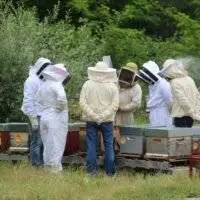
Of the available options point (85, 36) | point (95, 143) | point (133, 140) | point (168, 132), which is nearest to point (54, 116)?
point (95, 143)

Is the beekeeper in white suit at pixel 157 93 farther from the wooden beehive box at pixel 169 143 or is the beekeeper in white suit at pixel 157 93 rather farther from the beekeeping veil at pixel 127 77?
the wooden beehive box at pixel 169 143

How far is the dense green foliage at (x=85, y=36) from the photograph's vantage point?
65.0ft

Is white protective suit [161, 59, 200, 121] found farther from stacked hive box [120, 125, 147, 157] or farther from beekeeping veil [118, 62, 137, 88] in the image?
stacked hive box [120, 125, 147, 157]

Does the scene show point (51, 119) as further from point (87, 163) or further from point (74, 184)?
point (74, 184)

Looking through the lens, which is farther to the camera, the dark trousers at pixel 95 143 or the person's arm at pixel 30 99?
the person's arm at pixel 30 99

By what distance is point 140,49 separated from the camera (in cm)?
2819

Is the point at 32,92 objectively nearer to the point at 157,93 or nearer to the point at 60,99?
the point at 60,99

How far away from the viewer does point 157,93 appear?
1583 cm

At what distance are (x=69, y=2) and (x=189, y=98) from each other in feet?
64.9

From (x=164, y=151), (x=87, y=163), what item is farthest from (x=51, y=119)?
(x=164, y=151)

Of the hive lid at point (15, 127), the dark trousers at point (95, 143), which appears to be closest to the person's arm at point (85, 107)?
the dark trousers at point (95, 143)

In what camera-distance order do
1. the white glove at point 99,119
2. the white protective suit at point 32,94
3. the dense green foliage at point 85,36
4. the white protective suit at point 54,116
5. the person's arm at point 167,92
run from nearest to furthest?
1. the white glove at point 99,119
2. the white protective suit at point 54,116
3. the white protective suit at point 32,94
4. the person's arm at point 167,92
5. the dense green foliage at point 85,36

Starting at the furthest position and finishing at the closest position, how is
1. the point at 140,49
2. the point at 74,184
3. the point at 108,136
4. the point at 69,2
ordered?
1. the point at 69,2
2. the point at 140,49
3. the point at 108,136
4. the point at 74,184

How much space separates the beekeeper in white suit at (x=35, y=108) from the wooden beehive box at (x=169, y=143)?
83.4 inches
